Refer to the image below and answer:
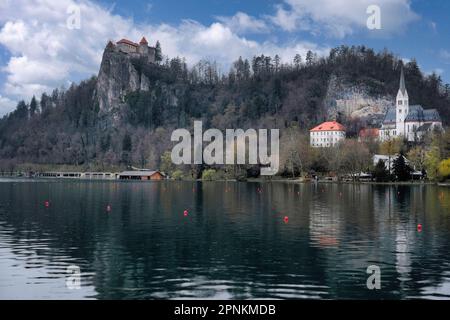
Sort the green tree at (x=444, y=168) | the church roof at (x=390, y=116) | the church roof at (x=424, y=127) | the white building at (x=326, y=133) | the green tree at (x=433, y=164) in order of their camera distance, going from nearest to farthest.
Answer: the green tree at (x=444, y=168) < the green tree at (x=433, y=164) < the church roof at (x=424, y=127) < the white building at (x=326, y=133) < the church roof at (x=390, y=116)

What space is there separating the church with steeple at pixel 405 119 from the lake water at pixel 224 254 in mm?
140178

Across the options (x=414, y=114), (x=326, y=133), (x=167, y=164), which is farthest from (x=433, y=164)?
(x=167, y=164)

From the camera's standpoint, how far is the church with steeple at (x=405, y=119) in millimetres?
178200

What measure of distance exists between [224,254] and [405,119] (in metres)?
173

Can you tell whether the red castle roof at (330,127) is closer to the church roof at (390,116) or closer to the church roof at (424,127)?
the church roof at (390,116)

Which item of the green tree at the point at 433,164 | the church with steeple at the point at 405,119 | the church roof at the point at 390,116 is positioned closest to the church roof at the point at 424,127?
the church with steeple at the point at 405,119

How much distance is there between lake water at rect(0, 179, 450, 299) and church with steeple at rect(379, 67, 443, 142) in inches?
5519

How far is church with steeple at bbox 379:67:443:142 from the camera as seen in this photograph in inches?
7016

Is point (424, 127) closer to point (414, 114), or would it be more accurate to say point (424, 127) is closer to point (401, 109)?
point (414, 114)

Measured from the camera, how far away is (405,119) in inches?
7372

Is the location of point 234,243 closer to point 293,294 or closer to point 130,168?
point 293,294

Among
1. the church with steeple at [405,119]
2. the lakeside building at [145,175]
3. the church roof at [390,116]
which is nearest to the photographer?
the lakeside building at [145,175]

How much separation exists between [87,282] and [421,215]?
3345 cm
